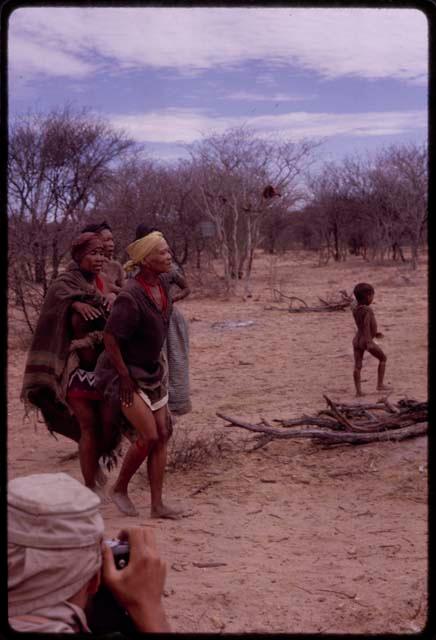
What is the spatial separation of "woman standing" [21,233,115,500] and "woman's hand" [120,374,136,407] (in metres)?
0.33

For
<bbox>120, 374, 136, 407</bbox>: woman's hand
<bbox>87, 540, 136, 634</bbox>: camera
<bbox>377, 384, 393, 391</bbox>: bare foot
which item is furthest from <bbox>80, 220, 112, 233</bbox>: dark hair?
<bbox>377, 384, 393, 391</bbox>: bare foot

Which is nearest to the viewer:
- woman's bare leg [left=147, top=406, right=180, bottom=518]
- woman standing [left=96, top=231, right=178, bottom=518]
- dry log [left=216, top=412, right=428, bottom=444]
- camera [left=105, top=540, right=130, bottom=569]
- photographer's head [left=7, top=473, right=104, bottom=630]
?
photographer's head [left=7, top=473, right=104, bottom=630]

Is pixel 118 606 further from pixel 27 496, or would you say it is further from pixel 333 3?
pixel 333 3

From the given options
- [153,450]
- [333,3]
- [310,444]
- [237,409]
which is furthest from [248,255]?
[333,3]

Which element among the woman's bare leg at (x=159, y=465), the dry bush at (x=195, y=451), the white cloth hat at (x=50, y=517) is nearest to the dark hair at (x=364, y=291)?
the dry bush at (x=195, y=451)

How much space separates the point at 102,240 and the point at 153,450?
120cm

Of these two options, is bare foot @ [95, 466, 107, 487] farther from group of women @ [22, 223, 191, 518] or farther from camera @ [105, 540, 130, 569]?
camera @ [105, 540, 130, 569]

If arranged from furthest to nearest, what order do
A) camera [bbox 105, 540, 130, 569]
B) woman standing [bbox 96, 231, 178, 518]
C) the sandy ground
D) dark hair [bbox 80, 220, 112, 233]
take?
1. dark hair [bbox 80, 220, 112, 233]
2. woman standing [bbox 96, 231, 178, 518]
3. the sandy ground
4. camera [bbox 105, 540, 130, 569]

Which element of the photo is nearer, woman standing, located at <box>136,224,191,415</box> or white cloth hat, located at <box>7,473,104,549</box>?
white cloth hat, located at <box>7,473,104,549</box>

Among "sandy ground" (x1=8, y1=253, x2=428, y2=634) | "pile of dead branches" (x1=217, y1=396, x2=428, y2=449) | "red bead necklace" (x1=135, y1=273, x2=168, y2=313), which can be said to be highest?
"red bead necklace" (x1=135, y1=273, x2=168, y2=313)

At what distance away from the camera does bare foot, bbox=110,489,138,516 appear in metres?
4.23

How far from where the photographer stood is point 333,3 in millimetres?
2117

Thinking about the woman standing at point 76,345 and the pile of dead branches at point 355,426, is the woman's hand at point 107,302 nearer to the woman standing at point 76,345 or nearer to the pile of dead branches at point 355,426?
the woman standing at point 76,345

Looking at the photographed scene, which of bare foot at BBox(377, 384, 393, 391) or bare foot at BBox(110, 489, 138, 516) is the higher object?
bare foot at BBox(377, 384, 393, 391)
